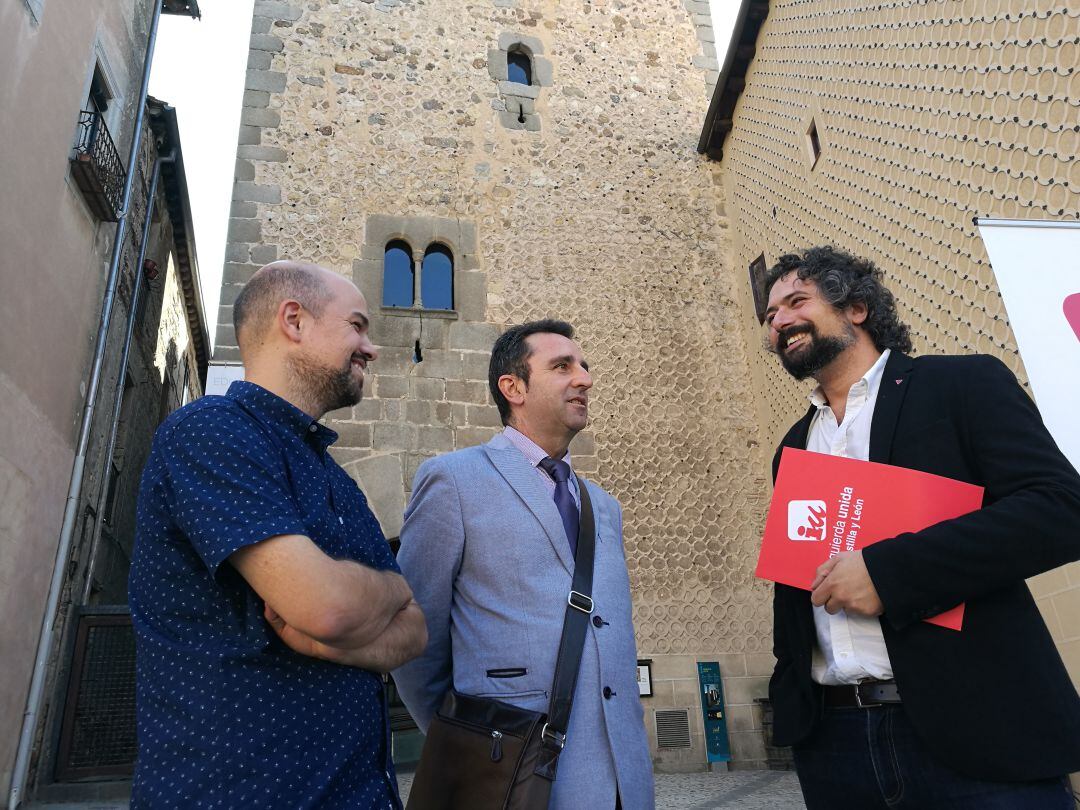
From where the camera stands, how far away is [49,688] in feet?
20.4

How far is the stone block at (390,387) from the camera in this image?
664 centimetres

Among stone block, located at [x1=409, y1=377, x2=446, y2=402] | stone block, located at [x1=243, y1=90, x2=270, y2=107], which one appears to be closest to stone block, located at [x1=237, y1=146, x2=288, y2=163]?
stone block, located at [x1=243, y1=90, x2=270, y2=107]

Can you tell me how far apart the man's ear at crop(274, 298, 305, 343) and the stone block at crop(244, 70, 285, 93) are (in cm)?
651

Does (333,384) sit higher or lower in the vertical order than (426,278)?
lower

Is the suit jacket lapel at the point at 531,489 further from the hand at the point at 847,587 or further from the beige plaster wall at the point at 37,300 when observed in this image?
the beige plaster wall at the point at 37,300

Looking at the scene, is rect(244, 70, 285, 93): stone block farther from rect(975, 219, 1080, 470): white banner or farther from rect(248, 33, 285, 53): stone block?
rect(975, 219, 1080, 470): white banner

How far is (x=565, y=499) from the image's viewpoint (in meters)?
2.27

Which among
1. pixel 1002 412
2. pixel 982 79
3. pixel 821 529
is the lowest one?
pixel 821 529

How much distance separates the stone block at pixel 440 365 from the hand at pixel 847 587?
5.32 m

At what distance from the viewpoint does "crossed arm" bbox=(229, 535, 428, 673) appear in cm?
133

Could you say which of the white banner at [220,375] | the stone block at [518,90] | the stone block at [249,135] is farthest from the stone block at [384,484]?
the stone block at [518,90]

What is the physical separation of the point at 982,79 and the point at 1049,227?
2726mm

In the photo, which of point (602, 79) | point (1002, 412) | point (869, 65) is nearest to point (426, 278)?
point (602, 79)

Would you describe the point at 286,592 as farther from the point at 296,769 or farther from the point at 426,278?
the point at 426,278
